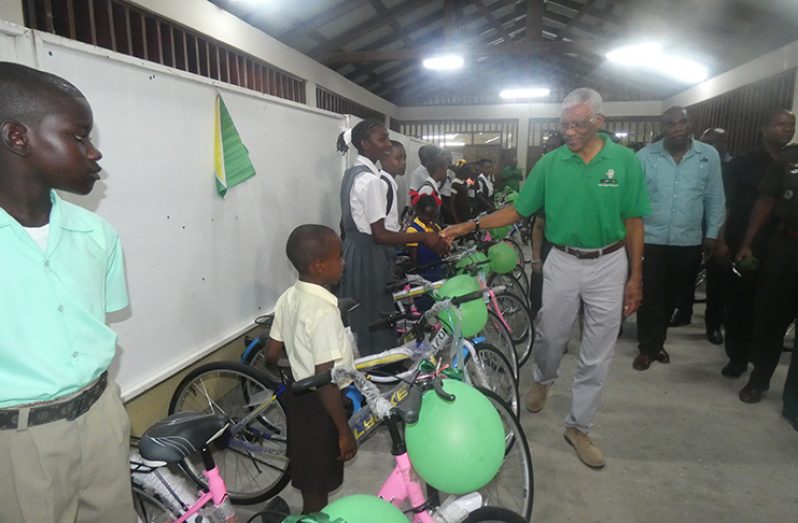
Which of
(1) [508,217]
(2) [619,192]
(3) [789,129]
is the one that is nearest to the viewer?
(2) [619,192]

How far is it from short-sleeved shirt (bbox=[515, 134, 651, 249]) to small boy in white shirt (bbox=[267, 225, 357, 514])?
1.25 m

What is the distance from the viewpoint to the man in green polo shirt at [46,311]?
3.20 ft

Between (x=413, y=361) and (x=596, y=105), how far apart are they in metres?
1.48

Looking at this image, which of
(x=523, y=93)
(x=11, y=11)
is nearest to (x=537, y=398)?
(x=11, y=11)

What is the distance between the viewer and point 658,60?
8.00 metres

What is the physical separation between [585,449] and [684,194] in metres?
1.97

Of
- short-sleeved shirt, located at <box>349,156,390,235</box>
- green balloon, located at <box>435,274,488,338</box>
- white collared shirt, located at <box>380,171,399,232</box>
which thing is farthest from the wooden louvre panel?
green balloon, located at <box>435,274,488,338</box>

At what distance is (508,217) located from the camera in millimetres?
2605

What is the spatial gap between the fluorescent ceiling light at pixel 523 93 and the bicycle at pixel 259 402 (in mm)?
9222

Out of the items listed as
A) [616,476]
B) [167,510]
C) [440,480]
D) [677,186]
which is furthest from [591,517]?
[677,186]

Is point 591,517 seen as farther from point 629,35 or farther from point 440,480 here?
point 629,35

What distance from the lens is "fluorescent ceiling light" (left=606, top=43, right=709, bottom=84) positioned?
299 inches

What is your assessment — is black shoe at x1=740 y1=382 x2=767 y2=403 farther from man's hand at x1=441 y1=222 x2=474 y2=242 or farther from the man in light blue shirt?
man's hand at x1=441 y1=222 x2=474 y2=242

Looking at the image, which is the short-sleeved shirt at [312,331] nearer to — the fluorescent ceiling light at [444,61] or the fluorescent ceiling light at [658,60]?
the fluorescent ceiling light at [444,61]
